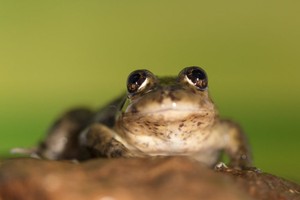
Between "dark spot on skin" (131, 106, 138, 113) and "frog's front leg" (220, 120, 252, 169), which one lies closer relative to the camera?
"dark spot on skin" (131, 106, 138, 113)

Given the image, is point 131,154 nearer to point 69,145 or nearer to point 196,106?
point 196,106

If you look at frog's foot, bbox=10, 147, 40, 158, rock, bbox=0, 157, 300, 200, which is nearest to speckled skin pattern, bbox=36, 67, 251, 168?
rock, bbox=0, 157, 300, 200

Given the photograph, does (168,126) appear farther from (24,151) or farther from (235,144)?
(24,151)

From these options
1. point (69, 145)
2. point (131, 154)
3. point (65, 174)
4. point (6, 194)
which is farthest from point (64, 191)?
point (69, 145)

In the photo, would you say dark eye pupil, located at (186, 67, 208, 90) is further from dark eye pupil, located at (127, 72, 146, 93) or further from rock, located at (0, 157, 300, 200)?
rock, located at (0, 157, 300, 200)

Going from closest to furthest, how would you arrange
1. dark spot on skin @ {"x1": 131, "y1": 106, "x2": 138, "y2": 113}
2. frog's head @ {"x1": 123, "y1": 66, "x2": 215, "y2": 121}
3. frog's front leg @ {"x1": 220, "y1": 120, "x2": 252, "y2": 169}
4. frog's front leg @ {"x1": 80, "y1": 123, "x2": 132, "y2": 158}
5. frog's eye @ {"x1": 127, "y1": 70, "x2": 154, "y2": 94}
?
frog's head @ {"x1": 123, "y1": 66, "x2": 215, "y2": 121} → dark spot on skin @ {"x1": 131, "y1": 106, "x2": 138, "y2": 113} → frog's eye @ {"x1": 127, "y1": 70, "x2": 154, "y2": 94} → frog's front leg @ {"x1": 80, "y1": 123, "x2": 132, "y2": 158} → frog's front leg @ {"x1": 220, "y1": 120, "x2": 252, "y2": 169}

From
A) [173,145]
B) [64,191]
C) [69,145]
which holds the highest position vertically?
[64,191]
